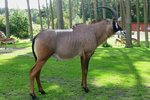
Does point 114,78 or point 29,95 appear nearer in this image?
point 29,95

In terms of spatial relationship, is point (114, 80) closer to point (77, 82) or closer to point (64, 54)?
point (77, 82)

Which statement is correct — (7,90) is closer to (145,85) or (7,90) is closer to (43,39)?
(43,39)

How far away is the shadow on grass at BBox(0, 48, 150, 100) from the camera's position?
24.6 feet

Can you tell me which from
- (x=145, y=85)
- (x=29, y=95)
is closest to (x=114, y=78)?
(x=145, y=85)

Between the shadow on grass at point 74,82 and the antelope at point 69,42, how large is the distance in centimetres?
45

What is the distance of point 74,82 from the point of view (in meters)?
8.97

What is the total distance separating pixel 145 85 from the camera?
859 cm

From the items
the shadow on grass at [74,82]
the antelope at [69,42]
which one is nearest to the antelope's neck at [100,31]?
the antelope at [69,42]

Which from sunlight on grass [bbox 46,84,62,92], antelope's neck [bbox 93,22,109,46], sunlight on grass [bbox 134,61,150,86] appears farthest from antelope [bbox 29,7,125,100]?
sunlight on grass [bbox 134,61,150,86]

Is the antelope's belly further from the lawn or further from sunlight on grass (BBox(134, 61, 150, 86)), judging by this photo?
sunlight on grass (BBox(134, 61, 150, 86))

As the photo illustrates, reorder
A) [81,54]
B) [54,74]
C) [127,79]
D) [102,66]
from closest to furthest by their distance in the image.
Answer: [81,54] → [127,79] → [54,74] → [102,66]

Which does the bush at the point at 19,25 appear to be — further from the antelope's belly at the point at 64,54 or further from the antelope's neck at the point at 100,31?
the antelope's belly at the point at 64,54

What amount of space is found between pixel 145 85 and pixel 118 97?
5.19 feet

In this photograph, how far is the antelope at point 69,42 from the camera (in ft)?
24.0
